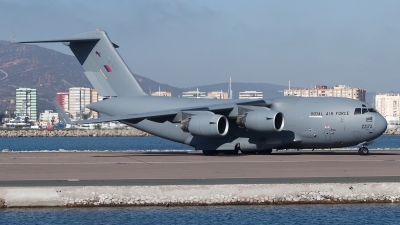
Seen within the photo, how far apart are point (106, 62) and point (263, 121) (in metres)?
10.0

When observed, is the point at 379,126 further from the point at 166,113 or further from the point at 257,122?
the point at 166,113

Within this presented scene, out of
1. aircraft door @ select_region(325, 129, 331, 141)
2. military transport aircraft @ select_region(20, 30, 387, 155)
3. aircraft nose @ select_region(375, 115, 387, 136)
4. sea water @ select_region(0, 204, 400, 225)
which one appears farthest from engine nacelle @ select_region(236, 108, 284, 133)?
sea water @ select_region(0, 204, 400, 225)

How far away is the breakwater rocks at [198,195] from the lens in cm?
1593

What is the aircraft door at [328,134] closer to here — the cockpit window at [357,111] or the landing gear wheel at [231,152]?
the cockpit window at [357,111]

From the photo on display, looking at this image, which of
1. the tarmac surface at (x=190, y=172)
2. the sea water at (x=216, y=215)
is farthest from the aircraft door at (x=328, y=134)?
the sea water at (x=216, y=215)

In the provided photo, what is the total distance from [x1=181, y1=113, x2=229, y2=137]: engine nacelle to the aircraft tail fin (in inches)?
228

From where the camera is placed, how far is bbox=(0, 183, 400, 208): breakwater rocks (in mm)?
15930

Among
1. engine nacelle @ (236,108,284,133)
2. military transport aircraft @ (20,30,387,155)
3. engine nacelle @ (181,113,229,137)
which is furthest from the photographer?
military transport aircraft @ (20,30,387,155)

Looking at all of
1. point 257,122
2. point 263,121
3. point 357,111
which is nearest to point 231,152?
point 257,122

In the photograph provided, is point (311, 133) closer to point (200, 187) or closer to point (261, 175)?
point (261, 175)

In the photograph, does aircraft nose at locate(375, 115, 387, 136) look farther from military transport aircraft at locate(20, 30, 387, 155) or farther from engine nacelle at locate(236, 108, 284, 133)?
engine nacelle at locate(236, 108, 284, 133)

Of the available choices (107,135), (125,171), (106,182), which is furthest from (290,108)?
(107,135)

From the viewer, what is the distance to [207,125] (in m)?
30.2

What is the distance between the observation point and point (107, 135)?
339ft
